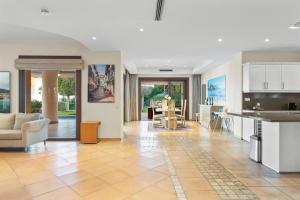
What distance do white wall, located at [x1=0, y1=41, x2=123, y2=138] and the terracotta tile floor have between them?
3.64ft

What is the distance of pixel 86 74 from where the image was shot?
7094 mm

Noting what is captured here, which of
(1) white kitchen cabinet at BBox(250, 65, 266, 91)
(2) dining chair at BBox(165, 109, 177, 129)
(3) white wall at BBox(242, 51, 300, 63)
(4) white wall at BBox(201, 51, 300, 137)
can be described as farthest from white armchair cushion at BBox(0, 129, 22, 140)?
(3) white wall at BBox(242, 51, 300, 63)

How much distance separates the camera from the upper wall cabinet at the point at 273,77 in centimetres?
689

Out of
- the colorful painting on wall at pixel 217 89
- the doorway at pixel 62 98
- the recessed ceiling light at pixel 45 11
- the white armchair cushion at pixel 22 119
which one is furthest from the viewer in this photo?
the colorful painting on wall at pixel 217 89

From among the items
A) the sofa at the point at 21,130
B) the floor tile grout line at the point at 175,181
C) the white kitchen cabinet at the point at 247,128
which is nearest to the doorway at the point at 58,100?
the sofa at the point at 21,130

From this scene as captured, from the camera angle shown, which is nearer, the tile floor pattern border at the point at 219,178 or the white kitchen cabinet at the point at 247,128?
the tile floor pattern border at the point at 219,178

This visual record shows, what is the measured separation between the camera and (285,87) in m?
6.99

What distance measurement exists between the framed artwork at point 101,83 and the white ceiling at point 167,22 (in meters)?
0.62

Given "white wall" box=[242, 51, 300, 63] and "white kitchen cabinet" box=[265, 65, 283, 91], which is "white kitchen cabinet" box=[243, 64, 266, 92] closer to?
"white kitchen cabinet" box=[265, 65, 283, 91]

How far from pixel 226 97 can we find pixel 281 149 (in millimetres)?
5186

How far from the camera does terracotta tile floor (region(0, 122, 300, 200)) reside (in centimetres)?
315

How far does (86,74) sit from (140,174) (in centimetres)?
408

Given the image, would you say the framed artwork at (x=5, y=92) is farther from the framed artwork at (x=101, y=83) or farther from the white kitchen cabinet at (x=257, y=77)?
the white kitchen cabinet at (x=257, y=77)

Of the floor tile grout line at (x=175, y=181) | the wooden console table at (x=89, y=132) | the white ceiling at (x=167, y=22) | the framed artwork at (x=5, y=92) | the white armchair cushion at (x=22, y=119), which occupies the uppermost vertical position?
the white ceiling at (x=167, y=22)
